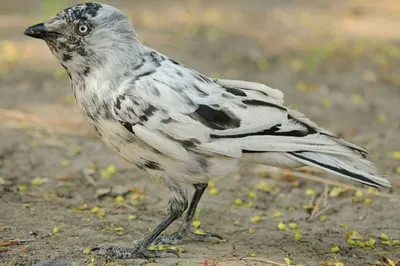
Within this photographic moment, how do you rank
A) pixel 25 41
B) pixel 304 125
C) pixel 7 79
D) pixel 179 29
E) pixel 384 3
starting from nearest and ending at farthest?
pixel 304 125 → pixel 7 79 → pixel 25 41 → pixel 179 29 → pixel 384 3

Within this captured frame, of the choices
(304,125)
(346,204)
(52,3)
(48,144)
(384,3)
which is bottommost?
(48,144)

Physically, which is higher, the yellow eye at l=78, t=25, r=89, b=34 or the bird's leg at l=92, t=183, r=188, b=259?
the yellow eye at l=78, t=25, r=89, b=34

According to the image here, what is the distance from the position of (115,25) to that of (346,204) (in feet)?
7.79

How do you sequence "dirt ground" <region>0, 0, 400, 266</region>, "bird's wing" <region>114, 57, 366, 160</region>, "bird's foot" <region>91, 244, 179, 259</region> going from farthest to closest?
"dirt ground" <region>0, 0, 400, 266</region> < "bird's foot" <region>91, 244, 179, 259</region> < "bird's wing" <region>114, 57, 366, 160</region>

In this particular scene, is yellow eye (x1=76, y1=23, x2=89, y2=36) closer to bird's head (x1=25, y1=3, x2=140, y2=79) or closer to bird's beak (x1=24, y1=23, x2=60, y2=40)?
bird's head (x1=25, y1=3, x2=140, y2=79)

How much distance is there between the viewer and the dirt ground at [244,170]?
173 inches

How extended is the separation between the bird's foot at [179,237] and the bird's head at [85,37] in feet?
3.96

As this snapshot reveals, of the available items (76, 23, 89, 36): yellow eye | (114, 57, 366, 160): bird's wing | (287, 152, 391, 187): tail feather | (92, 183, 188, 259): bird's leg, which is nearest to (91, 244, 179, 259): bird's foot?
(92, 183, 188, 259): bird's leg

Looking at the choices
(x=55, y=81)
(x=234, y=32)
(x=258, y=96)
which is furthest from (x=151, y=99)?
(x=234, y=32)

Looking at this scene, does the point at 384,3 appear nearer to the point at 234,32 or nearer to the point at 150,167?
the point at 234,32

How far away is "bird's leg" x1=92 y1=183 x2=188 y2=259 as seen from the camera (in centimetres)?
402

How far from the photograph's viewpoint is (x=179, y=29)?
31.2 ft

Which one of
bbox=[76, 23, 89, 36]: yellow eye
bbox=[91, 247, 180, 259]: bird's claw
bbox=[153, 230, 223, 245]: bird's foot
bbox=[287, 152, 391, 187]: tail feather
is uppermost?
bbox=[76, 23, 89, 36]: yellow eye

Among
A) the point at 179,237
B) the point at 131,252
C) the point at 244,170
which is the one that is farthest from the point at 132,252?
the point at 244,170
